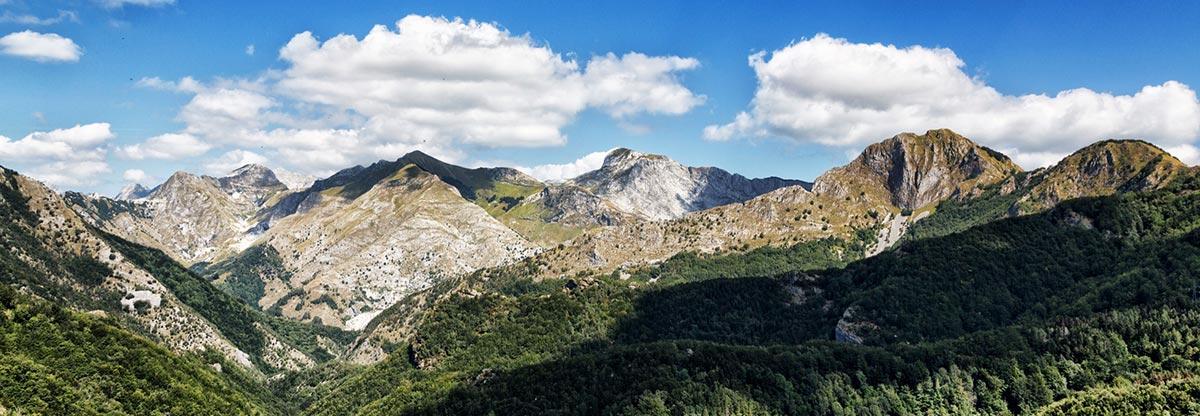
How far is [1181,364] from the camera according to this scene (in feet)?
649

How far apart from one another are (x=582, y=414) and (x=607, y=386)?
1378cm

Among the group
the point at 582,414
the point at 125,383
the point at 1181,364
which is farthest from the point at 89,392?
the point at 1181,364

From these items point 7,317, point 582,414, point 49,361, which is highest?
point 7,317

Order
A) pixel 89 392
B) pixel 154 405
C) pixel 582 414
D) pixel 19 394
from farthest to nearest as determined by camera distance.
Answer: pixel 582 414
pixel 154 405
pixel 89 392
pixel 19 394

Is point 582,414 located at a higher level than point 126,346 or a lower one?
lower

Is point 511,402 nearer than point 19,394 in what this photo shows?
No

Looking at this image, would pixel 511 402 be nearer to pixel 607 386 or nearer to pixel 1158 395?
pixel 607 386

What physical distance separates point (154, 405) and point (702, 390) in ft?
481

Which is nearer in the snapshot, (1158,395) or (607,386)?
(1158,395)

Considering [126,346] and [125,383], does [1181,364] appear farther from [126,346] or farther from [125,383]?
[126,346]

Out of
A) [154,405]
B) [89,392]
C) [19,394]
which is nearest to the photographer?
[19,394]

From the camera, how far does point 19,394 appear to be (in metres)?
139

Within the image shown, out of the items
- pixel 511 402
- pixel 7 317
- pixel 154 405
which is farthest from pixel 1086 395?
pixel 7 317

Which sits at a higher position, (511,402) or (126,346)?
(126,346)
